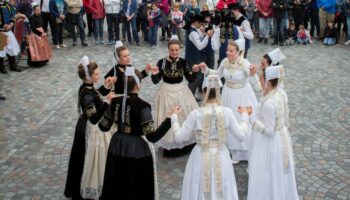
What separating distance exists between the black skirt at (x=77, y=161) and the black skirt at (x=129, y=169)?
80 cm

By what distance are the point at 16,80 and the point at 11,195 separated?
5.73 meters

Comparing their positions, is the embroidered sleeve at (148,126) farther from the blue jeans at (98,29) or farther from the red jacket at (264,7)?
the red jacket at (264,7)

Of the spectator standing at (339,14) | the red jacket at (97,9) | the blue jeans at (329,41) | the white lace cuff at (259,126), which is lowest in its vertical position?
the white lace cuff at (259,126)

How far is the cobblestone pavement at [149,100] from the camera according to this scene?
6926mm

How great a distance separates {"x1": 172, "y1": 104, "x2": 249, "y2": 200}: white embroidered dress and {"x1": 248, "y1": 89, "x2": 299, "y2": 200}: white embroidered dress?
0.37 metres

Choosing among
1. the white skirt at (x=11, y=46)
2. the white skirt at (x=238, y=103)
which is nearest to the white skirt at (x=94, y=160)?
the white skirt at (x=238, y=103)

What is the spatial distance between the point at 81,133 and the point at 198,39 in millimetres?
3602

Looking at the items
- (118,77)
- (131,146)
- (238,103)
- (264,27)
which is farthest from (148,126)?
(264,27)

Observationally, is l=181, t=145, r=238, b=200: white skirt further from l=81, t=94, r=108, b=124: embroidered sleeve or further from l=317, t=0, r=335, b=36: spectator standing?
l=317, t=0, r=335, b=36: spectator standing

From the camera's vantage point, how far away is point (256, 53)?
14094 millimetres

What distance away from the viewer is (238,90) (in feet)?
24.5

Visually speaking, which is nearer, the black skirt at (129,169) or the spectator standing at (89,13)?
the black skirt at (129,169)

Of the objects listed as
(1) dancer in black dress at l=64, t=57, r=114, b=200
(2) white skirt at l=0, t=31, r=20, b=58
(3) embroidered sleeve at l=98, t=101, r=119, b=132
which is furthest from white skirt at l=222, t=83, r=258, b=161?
(2) white skirt at l=0, t=31, r=20, b=58

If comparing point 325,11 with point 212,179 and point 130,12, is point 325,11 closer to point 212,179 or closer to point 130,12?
point 130,12
